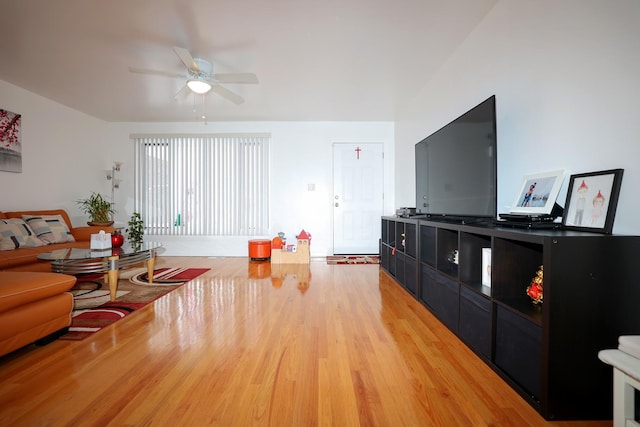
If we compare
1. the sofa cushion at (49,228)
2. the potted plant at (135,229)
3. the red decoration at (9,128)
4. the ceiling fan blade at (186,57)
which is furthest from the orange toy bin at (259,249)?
the red decoration at (9,128)

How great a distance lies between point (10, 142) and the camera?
356 cm

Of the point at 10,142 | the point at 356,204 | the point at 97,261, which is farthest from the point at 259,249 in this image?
the point at 10,142

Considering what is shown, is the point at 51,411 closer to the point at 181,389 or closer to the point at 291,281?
the point at 181,389

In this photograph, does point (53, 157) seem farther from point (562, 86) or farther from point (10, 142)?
point (562, 86)

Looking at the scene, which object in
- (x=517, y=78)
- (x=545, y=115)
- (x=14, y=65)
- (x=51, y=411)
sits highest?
(x=14, y=65)

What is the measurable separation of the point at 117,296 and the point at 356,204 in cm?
364

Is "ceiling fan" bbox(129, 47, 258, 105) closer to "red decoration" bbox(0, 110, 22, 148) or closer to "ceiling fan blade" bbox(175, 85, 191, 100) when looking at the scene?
"ceiling fan blade" bbox(175, 85, 191, 100)

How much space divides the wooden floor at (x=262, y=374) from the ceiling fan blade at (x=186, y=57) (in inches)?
84.0

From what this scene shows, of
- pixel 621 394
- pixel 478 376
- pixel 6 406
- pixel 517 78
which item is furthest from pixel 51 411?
pixel 517 78

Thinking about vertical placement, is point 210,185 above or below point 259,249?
above

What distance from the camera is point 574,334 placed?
1092 millimetres

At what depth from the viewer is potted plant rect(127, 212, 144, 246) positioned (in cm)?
466

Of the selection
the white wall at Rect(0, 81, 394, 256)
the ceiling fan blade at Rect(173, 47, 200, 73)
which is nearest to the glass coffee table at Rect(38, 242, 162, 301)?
the ceiling fan blade at Rect(173, 47, 200, 73)

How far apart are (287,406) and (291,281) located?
210 centimetres
